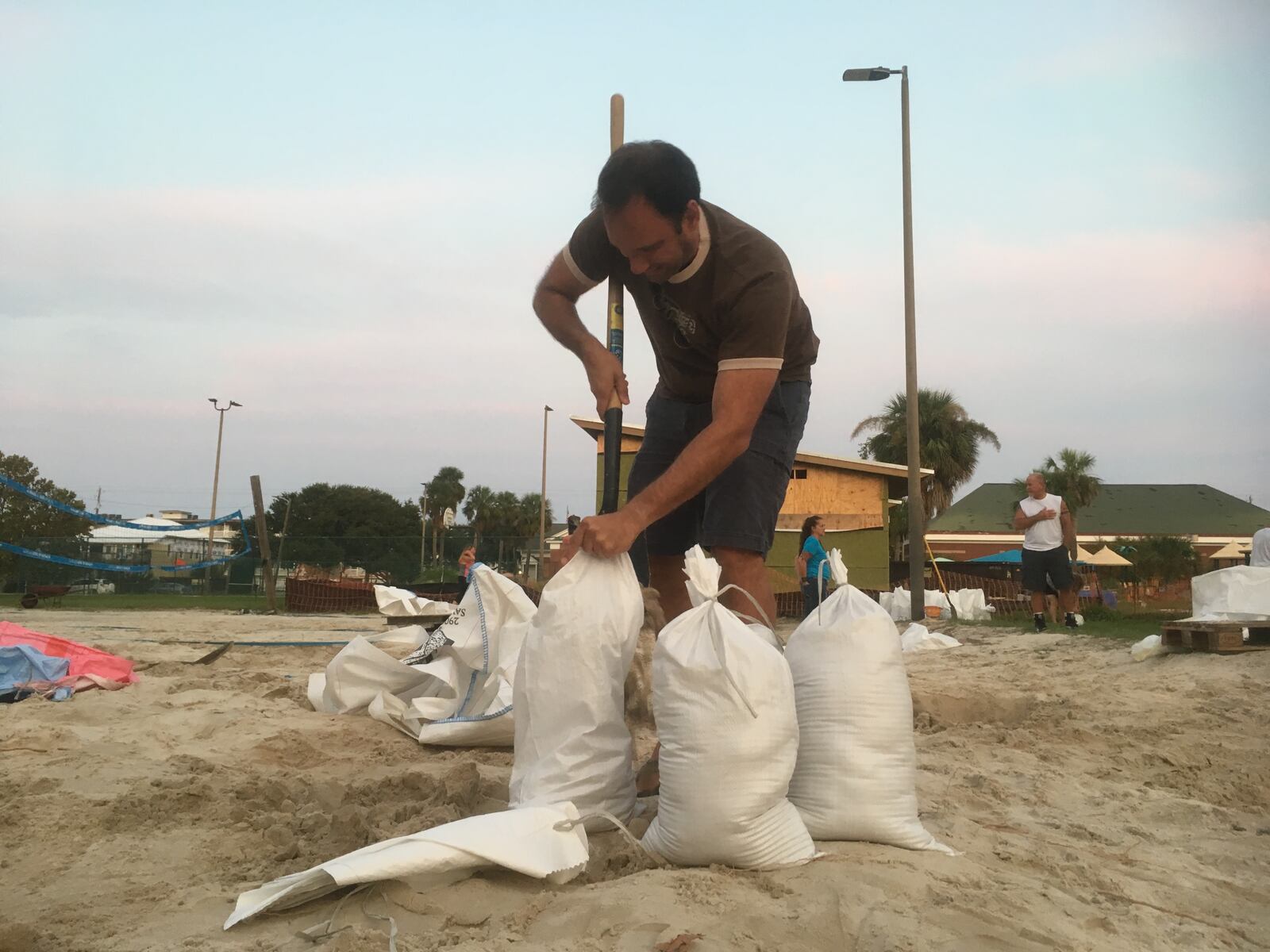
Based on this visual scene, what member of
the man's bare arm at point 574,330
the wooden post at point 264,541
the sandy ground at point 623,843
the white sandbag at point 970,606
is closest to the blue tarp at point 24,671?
the sandy ground at point 623,843

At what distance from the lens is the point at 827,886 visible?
5.08ft

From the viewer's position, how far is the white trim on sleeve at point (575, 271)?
8.61 ft

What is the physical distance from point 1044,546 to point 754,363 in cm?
673

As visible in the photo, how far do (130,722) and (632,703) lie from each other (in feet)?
6.57

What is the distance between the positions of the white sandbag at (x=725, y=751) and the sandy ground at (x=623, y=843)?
62 mm

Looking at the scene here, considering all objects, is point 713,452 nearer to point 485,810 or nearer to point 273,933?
point 485,810

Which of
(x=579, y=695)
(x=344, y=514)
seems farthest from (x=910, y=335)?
(x=344, y=514)

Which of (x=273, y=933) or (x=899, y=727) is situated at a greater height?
(x=899, y=727)

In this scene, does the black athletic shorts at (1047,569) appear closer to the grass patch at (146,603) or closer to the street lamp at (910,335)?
the street lamp at (910,335)

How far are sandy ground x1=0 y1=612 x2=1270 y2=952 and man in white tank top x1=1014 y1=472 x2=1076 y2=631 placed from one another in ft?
13.0

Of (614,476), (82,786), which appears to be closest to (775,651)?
(614,476)

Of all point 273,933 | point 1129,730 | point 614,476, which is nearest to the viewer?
point 273,933

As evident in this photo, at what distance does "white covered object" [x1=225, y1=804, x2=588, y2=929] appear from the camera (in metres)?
1.47

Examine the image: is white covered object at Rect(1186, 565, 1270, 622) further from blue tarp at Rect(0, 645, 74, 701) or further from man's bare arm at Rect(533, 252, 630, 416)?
blue tarp at Rect(0, 645, 74, 701)
